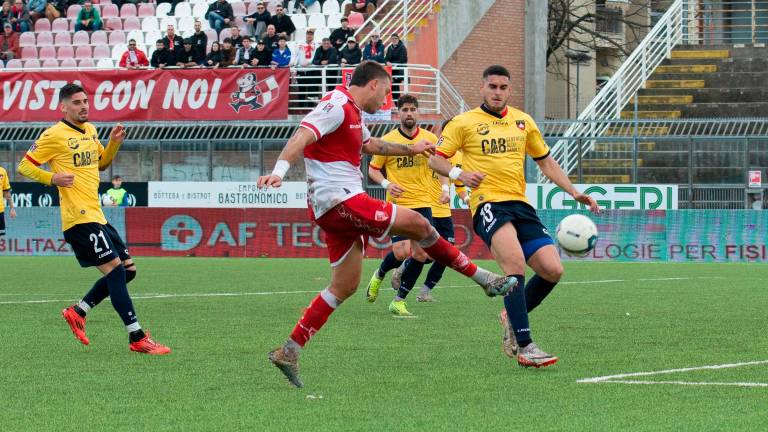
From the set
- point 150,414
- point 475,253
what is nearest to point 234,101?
point 475,253

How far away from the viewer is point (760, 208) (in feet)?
86.3

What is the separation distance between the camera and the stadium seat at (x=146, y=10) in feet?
119

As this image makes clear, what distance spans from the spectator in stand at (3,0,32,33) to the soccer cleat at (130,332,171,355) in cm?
2751

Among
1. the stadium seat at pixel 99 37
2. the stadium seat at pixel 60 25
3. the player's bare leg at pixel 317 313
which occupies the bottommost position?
the player's bare leg at pixel 317 313

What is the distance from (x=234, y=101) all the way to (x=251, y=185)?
8.44 ft

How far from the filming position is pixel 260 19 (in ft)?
A: 107

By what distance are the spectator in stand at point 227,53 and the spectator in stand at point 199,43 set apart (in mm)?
677

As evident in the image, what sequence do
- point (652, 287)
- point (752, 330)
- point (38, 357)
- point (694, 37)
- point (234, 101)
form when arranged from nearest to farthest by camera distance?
point (38, 357) → point (752, 330) → point (652, 287) → point (234, 101) → point (694, 37)

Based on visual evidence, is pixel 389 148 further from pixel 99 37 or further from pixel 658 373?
pixel 99 37

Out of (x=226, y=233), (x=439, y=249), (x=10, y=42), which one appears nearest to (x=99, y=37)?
(x=10, y=42)

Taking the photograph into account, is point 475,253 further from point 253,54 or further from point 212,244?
point 253,54

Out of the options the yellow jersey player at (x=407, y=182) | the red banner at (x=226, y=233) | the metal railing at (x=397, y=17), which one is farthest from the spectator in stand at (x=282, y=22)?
the yellow jersey player at (x=407, y=182)

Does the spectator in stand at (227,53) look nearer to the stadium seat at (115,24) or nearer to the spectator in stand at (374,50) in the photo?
the spectator in stand at (374,50)

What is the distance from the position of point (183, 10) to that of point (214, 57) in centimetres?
493
